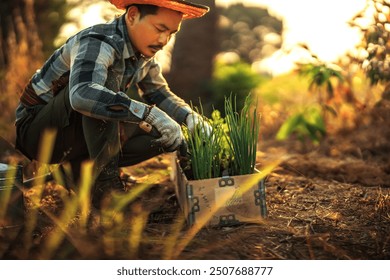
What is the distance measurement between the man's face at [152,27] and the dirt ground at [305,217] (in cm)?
88

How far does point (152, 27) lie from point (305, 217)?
47.8 inches

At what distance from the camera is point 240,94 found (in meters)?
6.77

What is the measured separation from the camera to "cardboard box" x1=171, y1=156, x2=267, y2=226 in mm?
2668

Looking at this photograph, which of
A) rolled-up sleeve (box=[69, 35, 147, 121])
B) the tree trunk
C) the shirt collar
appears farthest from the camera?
the tree trunk

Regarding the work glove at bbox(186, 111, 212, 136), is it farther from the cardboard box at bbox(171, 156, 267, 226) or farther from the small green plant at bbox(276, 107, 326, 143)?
the small green plant at bbox(276, 107, 326, 143)

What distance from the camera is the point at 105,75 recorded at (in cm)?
275

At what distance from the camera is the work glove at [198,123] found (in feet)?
9.28

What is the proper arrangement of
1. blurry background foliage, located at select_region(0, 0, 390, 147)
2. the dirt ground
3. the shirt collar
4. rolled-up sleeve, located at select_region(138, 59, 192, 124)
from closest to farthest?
the dirt ground → the shirt collar → rolled-up sleeve, located at select_region(138, 59, 192, 124) → blurry background foliage, located at select_region(0, 0, 390, 147)

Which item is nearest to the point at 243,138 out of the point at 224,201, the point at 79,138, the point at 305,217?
the point at 224,201

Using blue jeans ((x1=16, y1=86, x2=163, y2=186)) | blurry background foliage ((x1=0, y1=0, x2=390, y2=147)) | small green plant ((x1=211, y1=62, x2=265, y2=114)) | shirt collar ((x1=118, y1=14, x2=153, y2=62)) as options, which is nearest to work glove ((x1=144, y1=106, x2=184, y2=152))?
blue jeans ((x1=16, y1=86, x2=163, y2=186))

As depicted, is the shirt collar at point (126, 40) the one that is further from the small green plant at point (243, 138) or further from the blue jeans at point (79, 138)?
the small green plant at point (243, 138)

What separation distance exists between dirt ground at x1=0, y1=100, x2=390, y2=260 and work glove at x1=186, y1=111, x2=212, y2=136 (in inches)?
18.4

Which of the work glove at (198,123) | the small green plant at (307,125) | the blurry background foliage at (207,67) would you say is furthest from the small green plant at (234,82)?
the work glove at (198,123)
